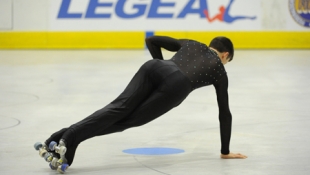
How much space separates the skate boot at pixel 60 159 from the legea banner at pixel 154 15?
1465cm

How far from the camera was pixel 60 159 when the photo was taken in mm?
5160

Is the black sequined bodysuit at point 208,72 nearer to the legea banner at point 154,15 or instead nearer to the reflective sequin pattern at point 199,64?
the reflective sequin pattern at point 199,64

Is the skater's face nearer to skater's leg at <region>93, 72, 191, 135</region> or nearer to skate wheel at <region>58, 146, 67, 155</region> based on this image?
skater's leg at <region>93, 72, 191, 135</region>

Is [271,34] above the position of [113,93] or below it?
below

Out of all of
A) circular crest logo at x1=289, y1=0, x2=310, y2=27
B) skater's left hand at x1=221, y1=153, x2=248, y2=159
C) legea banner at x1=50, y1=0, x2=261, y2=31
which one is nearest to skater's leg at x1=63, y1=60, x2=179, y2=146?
skater's left hand at x1=221, y1=153, x2=248, y2=159

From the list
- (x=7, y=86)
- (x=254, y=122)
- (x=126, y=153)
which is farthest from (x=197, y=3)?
(x=126, y=153)

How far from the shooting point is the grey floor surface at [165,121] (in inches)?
223

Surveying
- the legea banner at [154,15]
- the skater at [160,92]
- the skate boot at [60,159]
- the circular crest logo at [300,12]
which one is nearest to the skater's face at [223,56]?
the skater at [160,92]

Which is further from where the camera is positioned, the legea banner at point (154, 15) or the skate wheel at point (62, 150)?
the legea banner at point (154, 15)

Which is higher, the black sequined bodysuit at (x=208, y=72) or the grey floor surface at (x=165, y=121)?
the black sequined bodysuit at (x=208, y=72)

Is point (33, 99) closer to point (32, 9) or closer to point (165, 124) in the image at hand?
point (165, 124)

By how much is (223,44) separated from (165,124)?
227 cm

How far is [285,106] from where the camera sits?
30.8ft

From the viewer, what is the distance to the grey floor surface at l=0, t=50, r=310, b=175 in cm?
566
